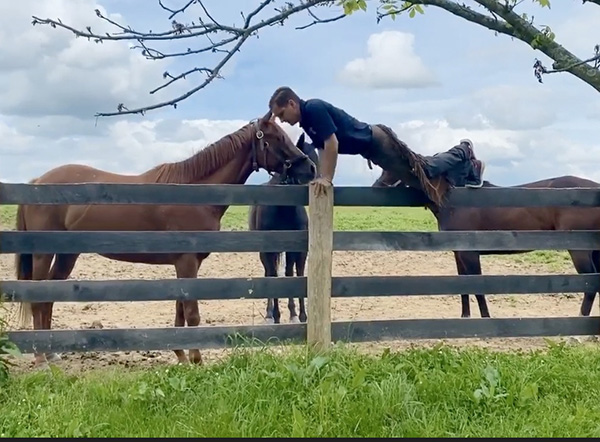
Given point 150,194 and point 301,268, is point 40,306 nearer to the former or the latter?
point 150,194

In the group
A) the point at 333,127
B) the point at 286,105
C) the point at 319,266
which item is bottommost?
the point at 319,266

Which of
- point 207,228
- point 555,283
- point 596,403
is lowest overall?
Answer: point 596,403

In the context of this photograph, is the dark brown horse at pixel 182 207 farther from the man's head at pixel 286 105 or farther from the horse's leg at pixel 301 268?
the horse's leg at pixel 301 268

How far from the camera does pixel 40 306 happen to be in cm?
602

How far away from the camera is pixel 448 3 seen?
3.83 m

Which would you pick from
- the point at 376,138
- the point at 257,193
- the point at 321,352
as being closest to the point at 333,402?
the point at 321,352

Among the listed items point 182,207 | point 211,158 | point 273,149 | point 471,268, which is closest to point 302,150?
point 273,149

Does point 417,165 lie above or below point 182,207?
above

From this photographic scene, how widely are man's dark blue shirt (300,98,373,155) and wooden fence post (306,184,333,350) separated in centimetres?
43

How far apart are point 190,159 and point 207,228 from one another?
2.45 ft

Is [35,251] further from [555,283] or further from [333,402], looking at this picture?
[555,283]

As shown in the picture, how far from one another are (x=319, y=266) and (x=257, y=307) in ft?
14.5

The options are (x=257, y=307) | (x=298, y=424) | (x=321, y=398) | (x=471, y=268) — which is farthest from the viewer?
(x=257, y=307)

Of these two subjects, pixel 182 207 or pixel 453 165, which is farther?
pixel 182 207
